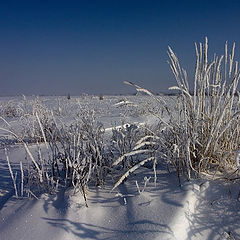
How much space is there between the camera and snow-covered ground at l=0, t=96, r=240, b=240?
1.11 meters

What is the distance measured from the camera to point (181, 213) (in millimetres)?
1158

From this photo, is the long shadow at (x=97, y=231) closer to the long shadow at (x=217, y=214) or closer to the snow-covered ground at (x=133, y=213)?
the snow-covered ground at (x=133, y=213)

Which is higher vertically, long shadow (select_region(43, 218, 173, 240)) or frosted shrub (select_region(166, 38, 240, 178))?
frosted shrub (select_region(166, 38, 240, 178))

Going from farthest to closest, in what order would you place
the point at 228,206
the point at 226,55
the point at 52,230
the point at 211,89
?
the point at 211,89 → the point at 226,55 → the point at 228,206 → the point at 52,230

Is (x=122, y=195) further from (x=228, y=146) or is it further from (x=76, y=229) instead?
(x=228, y=146)

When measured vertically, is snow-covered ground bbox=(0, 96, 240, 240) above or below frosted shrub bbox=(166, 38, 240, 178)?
below

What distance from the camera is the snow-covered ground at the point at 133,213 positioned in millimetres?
1107

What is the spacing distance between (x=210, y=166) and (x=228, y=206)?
0.95 ft

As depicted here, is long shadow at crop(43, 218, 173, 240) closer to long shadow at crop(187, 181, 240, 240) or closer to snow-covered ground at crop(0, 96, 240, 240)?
snow-covered ground at crop(0, 96, 240, 240)

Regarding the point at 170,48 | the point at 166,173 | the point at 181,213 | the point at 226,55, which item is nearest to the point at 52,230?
the point at 181,213

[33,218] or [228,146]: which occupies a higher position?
[228,146]

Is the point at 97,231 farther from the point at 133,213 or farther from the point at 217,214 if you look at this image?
the point at 217,214

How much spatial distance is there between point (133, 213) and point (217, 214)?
39cm

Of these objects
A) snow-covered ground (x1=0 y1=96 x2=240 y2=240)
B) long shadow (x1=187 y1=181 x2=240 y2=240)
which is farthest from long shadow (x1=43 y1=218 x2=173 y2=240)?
long shadow (x1=187 y1=181 x2=240 y2=240)
